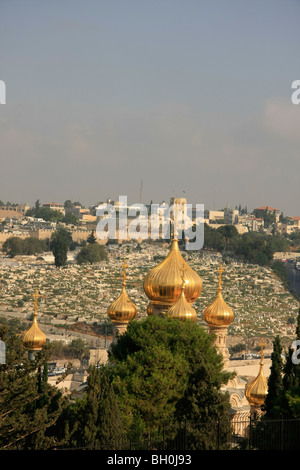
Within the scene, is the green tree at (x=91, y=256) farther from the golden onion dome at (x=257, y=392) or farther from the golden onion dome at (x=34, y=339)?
the golden onion dome at (x=257, y=392)

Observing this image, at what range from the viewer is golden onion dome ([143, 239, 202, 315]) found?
678 inches

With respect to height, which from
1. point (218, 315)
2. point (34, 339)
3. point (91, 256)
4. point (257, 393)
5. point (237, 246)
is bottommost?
point (257, 393)

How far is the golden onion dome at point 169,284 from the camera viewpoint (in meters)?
17.2

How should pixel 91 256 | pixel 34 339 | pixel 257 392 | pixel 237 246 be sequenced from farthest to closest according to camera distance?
pixel 237 246
pixel 91 256
pixel 34 339
pixel 257 392

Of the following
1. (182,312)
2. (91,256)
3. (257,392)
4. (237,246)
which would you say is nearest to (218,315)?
(182,312)

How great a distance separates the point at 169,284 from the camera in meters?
17.2

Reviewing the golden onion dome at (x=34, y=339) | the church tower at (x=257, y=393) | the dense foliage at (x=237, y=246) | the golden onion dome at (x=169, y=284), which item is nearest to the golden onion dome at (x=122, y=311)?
the golden onion dome at (x=169, y=284)

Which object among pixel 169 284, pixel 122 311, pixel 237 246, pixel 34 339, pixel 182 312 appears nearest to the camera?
pixel 182 312

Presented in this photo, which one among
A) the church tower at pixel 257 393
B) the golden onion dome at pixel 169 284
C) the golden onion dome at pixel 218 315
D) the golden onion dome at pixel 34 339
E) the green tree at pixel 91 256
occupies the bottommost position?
the church tower at pixel 257 393

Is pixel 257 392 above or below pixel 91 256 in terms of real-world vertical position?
below

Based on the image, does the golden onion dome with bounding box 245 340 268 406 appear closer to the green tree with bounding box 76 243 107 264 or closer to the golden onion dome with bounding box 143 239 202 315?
the golden onion dome with bounding box 143 239 202 315

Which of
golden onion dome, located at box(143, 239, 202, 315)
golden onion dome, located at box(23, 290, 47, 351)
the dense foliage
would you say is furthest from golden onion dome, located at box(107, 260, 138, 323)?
the dense foliage

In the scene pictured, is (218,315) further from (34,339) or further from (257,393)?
(34,339)
